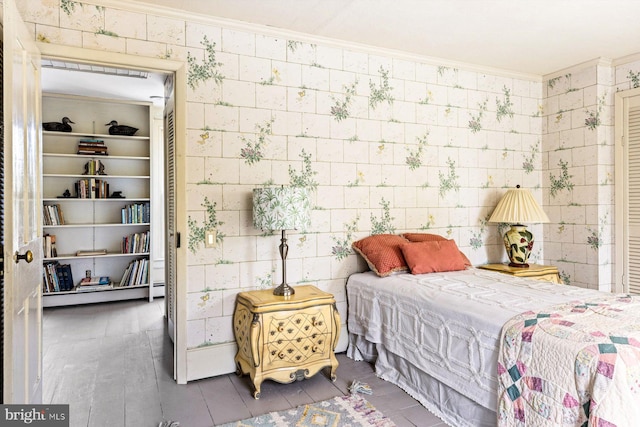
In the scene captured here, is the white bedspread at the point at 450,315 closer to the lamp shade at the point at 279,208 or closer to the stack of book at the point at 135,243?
the lamp shade at the point at 279,208

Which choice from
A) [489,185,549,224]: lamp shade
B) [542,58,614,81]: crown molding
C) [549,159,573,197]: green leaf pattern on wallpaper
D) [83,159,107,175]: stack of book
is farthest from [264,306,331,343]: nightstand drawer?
[83,159,107,175]: stack of book

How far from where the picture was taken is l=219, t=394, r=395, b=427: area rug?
2.28m

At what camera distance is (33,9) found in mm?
2488

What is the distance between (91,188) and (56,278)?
1186 millimetres

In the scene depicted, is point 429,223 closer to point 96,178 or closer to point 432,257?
point 432,257

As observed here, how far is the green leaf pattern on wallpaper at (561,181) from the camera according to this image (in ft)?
13.5

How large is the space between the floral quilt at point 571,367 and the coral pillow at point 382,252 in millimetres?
1204

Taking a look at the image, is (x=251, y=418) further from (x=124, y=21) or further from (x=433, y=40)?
(x=433, y=40)

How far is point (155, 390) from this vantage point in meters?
2.75

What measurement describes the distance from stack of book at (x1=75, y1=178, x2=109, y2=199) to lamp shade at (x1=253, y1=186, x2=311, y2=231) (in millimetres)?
3461

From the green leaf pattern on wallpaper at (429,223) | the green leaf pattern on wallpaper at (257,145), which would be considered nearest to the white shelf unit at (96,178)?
the green leaf pattern on wallpaper at (257,145)

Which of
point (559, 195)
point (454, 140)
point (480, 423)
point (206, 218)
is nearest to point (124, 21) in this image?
point (206, 218)

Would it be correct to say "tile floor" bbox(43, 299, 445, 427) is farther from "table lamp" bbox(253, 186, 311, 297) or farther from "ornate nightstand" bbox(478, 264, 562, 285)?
"ornate nightstand" bbox(478, 264, 562, 285)

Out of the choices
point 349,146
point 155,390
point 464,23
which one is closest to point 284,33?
point 349,146
